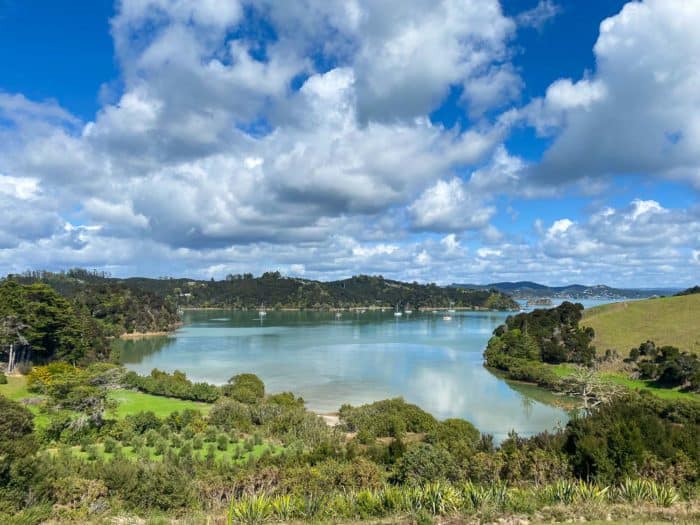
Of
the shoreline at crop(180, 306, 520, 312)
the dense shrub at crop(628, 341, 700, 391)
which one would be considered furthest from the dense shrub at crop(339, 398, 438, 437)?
the shoreline at crop(180, 306, 520, 312)

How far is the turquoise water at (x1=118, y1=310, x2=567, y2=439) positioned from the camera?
105ft

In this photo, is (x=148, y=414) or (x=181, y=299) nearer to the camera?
(x=148, y=414)

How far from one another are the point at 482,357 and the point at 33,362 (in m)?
46.8

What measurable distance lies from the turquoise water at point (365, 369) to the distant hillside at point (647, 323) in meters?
14.6

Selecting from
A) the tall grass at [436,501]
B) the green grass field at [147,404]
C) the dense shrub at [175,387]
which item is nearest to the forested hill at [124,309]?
the dense shrub at [175,387]

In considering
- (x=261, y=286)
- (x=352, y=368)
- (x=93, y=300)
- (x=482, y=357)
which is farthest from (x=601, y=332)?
(x=261, y=286)

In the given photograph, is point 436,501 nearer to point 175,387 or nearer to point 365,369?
point 175,387

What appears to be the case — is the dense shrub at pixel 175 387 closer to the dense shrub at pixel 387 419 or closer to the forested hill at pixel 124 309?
the dense shrub at pixel 387 419

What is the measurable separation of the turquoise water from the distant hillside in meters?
14.6

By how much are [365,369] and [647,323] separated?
34.2 meters

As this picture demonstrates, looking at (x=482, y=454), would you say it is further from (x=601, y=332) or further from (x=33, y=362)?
(x=601, y=332)

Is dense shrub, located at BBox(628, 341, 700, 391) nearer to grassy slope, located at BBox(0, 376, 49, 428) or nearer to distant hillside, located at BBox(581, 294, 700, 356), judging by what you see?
distant hillside, located at BBox(581, 294, 700, 356)

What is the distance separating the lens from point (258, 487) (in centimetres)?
1198

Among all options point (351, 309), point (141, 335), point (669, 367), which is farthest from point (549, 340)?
point (351, 309)
